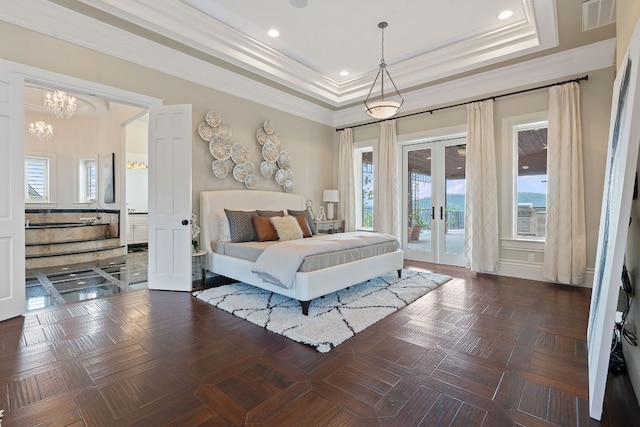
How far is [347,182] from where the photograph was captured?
6.53 metres

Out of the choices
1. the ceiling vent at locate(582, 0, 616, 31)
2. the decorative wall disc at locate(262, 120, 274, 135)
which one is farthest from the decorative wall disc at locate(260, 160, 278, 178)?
the ceiling vent at locate(582, 0, 616, 31)

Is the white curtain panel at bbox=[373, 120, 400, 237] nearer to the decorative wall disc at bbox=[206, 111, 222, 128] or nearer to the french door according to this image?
the french door

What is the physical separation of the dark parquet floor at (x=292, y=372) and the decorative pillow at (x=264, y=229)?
4.36ft

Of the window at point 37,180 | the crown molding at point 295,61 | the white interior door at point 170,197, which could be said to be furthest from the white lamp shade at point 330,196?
the window at point 37,180

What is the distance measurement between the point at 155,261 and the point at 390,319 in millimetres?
3027

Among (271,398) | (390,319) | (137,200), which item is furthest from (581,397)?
(137,200)

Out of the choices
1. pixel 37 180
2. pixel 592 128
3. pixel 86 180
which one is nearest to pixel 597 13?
pixel 592 128

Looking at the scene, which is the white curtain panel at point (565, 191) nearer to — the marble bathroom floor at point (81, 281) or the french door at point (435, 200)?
the french door at point (435, 200)

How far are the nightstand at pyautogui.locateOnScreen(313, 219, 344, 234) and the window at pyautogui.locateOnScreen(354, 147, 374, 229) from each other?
0.40 meters

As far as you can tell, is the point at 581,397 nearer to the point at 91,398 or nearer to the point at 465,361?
the point at 465,361

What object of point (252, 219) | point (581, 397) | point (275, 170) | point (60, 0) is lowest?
point (581, 397)

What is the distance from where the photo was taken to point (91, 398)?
A: 176 cm

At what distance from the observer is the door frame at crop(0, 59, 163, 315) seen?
117 inches

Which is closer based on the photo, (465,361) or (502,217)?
(465,361)
